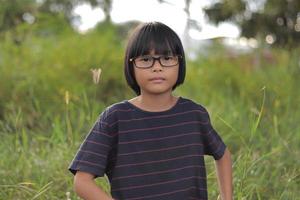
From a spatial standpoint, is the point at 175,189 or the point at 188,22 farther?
the point at 188,22

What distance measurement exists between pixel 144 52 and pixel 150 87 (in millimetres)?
101

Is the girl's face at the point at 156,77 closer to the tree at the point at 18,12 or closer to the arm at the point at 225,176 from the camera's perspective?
the arm at the point at 225,176

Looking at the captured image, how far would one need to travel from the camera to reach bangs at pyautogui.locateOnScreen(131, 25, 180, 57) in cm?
182

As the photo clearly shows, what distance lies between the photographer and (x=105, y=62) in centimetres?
571

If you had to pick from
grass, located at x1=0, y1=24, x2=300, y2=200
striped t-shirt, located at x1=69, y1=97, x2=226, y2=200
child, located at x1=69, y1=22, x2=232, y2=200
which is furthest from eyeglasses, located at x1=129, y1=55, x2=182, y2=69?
grass, located at x1=0, y1=24, x2=300, y2=200

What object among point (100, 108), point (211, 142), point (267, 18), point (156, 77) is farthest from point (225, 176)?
point (267, 18)

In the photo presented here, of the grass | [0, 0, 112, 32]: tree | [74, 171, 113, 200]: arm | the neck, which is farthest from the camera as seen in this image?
[0, 0, 112, 32]: tree

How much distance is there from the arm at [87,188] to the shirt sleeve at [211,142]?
1.21 feet

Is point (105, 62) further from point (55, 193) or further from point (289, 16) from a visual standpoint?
point (55, 193)

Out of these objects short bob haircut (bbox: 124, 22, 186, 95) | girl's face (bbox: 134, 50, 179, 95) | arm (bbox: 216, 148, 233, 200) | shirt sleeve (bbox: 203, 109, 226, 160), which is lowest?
arm (bbox: 216, 148, 233, 200)

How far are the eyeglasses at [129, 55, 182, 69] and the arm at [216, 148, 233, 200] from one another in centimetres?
36

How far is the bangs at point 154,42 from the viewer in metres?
1.82

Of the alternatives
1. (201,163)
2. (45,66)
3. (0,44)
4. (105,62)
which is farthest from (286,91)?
(201,163)

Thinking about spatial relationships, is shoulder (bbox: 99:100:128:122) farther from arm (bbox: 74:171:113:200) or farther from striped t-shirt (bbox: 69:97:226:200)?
arm (bbox: 74:171:113:200)
